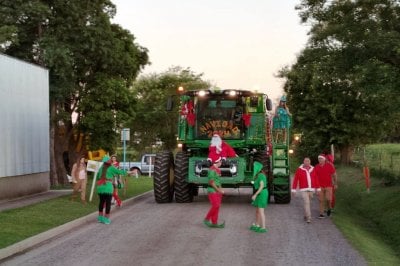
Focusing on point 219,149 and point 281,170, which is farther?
point 281,170

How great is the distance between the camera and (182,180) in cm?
2288

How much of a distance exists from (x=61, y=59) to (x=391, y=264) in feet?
84.0

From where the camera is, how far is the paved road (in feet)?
40.3

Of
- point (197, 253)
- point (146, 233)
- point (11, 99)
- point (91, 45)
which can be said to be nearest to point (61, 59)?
point (91, 45)

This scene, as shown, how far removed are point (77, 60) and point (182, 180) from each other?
17.8 meters

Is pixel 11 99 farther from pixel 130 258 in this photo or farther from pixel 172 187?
pixel 130 258

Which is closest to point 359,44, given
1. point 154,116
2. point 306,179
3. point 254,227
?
point 306,179

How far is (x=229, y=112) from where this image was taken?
2392 centimetres

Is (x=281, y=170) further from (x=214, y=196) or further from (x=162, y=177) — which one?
(x=214, y=196)

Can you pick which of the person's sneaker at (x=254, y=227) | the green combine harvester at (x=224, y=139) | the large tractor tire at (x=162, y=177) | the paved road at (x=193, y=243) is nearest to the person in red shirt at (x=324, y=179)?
the paved road at (x=193, y=243)

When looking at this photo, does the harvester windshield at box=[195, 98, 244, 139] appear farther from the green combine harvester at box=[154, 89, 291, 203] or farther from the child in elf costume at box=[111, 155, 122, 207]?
the child in elf costume at box=[111, 155, 122, 207]

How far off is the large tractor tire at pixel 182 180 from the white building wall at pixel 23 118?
652 cm

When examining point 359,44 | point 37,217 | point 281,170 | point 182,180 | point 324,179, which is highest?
point 359,44

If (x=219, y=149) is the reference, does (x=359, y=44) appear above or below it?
above
